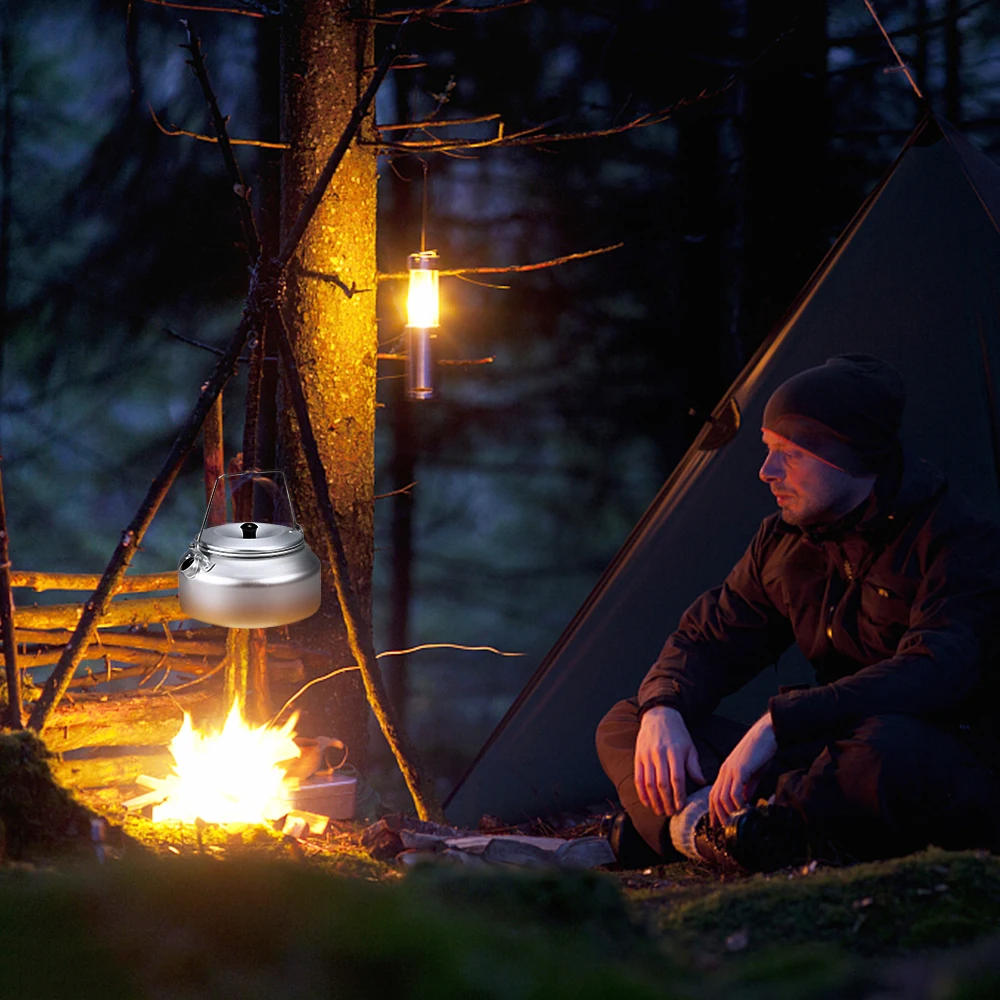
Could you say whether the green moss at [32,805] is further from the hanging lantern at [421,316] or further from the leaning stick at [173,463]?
the hanging lantern at [421,316]

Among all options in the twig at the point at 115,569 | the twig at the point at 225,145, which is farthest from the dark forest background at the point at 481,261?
the twig at the point at 115,569

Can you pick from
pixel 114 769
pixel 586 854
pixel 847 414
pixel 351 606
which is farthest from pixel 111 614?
pixel 847 414

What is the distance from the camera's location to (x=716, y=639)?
304 centimetres

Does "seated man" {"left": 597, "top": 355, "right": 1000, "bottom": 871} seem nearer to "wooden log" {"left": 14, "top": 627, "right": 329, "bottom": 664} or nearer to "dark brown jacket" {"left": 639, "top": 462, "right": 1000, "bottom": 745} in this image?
"dark brown jacket" {"left": 639, "top": 462, "right": 1000, "bottom": 745}

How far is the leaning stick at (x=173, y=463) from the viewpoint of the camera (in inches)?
130

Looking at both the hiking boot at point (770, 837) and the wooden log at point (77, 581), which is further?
the wooden log at point (77, 581)

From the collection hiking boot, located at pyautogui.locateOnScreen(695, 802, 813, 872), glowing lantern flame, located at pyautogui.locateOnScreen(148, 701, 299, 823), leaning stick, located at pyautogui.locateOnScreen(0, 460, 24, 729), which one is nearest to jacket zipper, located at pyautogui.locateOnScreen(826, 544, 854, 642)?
hiking boot, located at pyautogui.locateOnScreen(695, 802, 813, 872)

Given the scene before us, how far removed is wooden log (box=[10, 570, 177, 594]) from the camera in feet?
12.9

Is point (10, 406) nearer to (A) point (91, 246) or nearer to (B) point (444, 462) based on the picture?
(A) point (91, 246)

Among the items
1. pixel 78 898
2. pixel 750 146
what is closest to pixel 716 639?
pixel 78 898

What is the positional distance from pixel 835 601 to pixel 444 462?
3497mm

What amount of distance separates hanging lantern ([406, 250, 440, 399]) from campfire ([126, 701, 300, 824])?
1327mm

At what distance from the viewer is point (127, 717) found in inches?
160

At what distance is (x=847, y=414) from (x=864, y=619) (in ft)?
1.75
